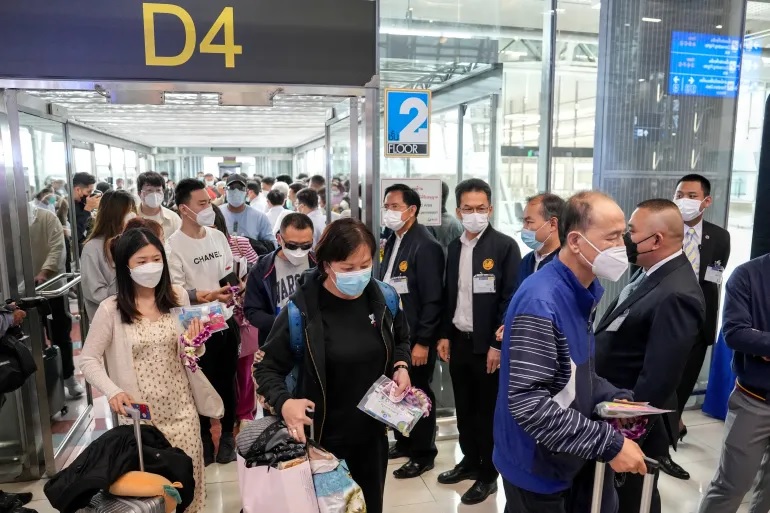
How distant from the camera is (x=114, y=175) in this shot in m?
14.2

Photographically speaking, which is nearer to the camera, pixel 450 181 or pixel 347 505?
pixel 347 505

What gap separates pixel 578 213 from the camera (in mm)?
1777

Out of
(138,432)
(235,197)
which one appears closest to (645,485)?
(138,432)

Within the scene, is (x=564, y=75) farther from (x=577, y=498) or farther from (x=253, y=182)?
(x=253, y=182)

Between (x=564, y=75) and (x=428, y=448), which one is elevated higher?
(x=564, y=75)

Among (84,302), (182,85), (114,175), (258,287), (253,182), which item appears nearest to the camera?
(182,85)

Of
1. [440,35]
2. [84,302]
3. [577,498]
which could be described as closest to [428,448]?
[577,498]

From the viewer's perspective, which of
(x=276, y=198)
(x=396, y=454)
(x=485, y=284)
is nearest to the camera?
(x=485, y=284)

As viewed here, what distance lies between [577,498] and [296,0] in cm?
262

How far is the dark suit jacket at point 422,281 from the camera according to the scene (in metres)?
3.23

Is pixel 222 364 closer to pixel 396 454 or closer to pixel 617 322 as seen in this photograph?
pixel 396 454

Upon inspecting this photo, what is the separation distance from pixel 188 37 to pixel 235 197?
7.88 ft

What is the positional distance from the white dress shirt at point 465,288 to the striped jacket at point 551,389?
136 centimetres

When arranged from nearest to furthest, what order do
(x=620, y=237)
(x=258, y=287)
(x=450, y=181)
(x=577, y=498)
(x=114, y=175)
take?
(x=620, y=237), (x=577, y=498), (x=258, y=287), (x=450, y=181), (x=114, y=175)
